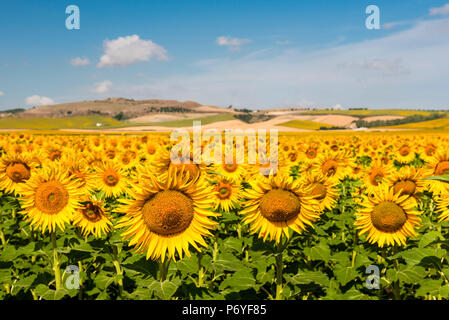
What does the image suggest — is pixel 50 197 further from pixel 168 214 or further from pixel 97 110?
pixel 97 110

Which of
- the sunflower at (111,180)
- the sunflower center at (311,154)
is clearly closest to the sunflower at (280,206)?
the sunflower at (111,180)

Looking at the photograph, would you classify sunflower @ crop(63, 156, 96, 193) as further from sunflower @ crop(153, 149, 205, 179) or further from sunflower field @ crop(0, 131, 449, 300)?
sunflower @ crop(153, 149, 205, 179)

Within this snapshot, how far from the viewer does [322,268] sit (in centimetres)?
691

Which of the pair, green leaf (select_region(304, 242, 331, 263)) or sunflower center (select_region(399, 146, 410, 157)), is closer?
green leaf (select_region(304, 242, 331, 263))

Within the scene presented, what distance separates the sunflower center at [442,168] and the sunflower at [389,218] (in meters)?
1.90

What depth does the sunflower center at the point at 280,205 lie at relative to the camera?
3.91 m

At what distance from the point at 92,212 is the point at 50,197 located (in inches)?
28.0

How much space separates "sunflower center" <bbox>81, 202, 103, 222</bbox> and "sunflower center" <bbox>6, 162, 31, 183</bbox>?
188 centimetres

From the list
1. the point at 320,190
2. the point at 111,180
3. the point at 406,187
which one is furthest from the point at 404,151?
the point at 111,180

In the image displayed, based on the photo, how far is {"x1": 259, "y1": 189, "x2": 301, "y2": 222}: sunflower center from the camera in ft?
12.8

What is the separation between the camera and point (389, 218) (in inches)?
176

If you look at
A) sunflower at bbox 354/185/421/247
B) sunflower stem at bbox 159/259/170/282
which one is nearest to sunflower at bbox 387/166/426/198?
sunflower at bbox 354/185/421/247

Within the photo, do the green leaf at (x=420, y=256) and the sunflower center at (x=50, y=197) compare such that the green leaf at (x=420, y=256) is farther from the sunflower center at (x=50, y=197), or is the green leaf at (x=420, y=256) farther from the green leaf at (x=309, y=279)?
the sunflower center at (x=50, y=197)

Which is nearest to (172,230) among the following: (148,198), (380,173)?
(148,198)
